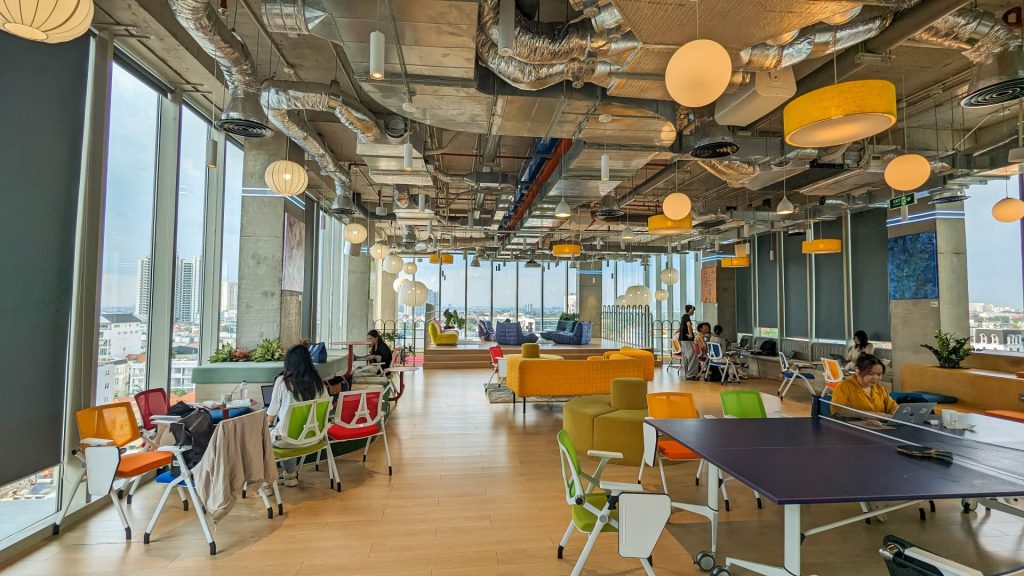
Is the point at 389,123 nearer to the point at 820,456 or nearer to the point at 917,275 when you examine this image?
the point at 820,456

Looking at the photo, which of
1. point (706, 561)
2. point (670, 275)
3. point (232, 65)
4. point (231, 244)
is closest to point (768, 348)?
point (670, 275)

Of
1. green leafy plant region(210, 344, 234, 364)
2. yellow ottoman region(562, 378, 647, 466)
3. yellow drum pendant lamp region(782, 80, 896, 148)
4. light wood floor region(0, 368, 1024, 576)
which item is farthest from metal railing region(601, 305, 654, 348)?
yellow drum pendant lamp region(782, 80, 896, 148)

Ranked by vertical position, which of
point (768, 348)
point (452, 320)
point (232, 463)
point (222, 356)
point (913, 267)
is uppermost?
point (913, 267)

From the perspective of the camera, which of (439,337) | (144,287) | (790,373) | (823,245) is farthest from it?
(439,337)

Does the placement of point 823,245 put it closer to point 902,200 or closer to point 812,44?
point 902,200

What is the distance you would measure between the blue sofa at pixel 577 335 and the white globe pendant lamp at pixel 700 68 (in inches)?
543

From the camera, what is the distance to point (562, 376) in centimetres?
744

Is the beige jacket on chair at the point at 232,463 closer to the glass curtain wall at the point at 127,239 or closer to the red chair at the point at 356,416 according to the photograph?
the red chair at the point at 356,416

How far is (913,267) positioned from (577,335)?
9.30 metres

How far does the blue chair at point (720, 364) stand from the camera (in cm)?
1089

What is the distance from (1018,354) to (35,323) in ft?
36.3

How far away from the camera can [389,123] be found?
19.5 ft

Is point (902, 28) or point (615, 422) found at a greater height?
point (902, 28)

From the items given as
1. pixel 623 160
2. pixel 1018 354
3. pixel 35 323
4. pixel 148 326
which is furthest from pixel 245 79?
pixel 1018 354
